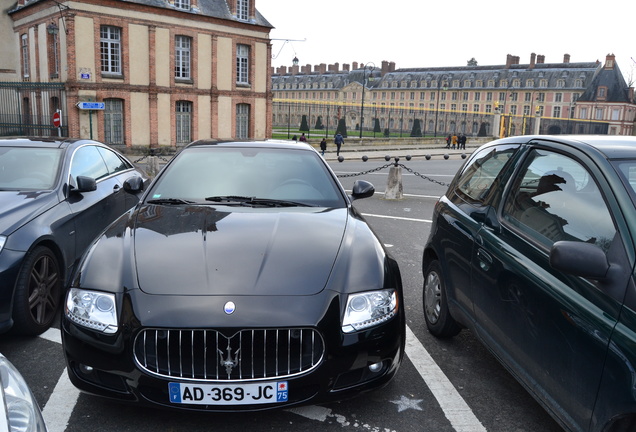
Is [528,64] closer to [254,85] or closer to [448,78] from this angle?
[448,78]

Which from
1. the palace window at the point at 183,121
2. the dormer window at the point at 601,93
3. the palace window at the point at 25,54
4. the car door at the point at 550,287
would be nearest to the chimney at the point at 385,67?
the dormer window at the point at 601,93

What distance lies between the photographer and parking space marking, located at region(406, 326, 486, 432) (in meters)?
3.27

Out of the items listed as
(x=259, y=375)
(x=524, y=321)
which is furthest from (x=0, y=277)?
(x=524, y=321)

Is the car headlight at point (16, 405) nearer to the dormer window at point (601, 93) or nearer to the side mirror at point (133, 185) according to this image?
the side mirror at point (133, 185)

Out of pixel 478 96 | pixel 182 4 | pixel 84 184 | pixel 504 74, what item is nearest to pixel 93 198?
pixel 84 184

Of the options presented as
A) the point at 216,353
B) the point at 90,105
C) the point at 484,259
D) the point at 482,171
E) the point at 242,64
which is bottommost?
the point at 216,353

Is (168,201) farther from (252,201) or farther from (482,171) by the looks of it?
(482,171)

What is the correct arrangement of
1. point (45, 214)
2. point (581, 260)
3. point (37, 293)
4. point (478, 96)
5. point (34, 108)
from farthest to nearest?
point (478, 96) < point (34, 108) < point (45, 214) < point (37, 293) < point (581, 260)

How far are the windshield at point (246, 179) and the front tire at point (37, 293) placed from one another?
1.06 meters

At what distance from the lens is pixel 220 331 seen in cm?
277

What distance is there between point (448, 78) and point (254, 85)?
72.3 metres

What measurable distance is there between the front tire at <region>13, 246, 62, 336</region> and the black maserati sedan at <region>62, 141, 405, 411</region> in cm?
102

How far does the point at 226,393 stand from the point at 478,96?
4075 inches

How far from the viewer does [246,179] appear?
4590 mm
